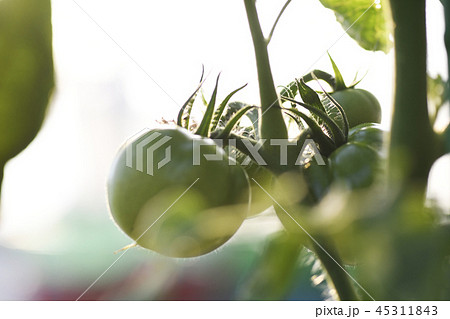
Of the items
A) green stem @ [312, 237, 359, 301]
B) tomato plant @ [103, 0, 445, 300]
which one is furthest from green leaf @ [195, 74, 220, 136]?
green stem @ [312, 237, 359, 301]

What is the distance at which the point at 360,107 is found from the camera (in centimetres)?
35

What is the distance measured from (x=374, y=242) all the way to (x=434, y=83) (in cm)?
5

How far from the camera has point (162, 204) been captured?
272 mm

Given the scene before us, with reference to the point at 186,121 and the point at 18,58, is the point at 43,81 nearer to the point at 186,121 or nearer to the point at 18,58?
the point at 18,58

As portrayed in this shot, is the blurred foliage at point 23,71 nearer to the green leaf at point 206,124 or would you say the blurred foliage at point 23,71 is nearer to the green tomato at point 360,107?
the green leaf at point 206,124

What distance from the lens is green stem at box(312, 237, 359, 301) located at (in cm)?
22

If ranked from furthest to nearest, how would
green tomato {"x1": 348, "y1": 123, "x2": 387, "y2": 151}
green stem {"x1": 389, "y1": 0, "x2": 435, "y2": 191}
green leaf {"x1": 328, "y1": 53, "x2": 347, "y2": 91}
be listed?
1. green leaf {"x1": 328, "y1": 53, "x2": 347, "y2": 91}
2. green tomato {"x1": 348, "y1": 123, "x2": 387, "y2": 151}
3. green stem {"x1": 389, "y1": 0, "x2": 435, "y2": 191}

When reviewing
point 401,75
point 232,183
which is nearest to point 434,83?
point 401,75

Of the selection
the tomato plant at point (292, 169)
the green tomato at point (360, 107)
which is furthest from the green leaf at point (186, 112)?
the green tomato at point (360, 107)

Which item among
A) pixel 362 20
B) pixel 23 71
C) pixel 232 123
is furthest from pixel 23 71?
pixel 362 20

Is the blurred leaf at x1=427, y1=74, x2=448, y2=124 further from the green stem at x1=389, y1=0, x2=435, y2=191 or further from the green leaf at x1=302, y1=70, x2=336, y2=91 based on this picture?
the green leaf at x1=302, y1=70, x2=336, y2=91

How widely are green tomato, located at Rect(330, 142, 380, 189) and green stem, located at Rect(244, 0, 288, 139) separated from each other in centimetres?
3

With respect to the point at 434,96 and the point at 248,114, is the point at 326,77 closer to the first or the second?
the point at 248,114

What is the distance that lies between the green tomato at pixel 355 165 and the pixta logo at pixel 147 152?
0.28 ft
